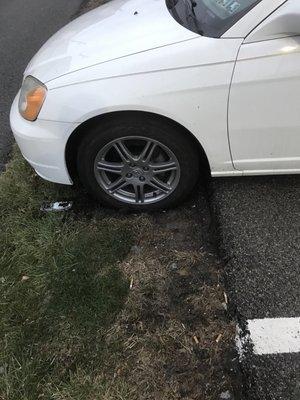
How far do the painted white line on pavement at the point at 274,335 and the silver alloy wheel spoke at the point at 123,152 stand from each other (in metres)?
1.31

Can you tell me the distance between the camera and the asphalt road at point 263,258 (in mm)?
2340

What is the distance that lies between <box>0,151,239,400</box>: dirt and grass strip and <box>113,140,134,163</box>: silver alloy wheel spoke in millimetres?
443

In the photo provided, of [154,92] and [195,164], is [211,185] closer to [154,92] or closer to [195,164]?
[195,164]

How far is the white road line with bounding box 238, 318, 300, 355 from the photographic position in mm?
2440

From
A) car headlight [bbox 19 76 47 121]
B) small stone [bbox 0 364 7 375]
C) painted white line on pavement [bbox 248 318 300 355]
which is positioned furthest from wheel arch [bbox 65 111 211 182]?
small stone [bbox 0 364 7 375]

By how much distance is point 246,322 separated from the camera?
2.58 meters

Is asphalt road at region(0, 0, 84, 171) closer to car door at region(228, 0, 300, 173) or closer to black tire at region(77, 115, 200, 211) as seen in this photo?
black tire at region(77, 115, 200, 211)

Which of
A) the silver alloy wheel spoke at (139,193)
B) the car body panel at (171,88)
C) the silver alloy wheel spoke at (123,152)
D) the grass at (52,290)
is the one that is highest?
the car body panel at (171,88)

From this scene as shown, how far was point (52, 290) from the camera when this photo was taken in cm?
296

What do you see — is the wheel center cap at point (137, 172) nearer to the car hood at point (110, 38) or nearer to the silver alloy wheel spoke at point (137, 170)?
the silver alloy wheel spoke at point (137, 170)

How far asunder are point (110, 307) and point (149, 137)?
1085mm

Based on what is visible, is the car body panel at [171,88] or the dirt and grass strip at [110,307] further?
the car body panel at [171,88]

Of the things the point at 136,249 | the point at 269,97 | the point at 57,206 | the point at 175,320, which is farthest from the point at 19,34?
the point at 175,320

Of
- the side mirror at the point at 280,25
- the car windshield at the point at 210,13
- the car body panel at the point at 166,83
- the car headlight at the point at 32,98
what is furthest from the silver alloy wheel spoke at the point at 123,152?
the side mirror at the point at 280,25
